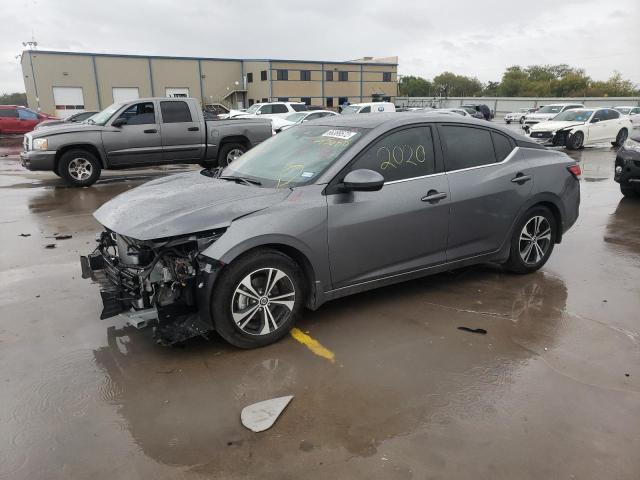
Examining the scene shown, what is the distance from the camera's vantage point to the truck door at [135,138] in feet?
35.9

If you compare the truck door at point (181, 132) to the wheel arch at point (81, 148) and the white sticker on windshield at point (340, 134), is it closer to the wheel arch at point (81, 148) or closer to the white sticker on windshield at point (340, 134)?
the wheel arch at point (81, 148)

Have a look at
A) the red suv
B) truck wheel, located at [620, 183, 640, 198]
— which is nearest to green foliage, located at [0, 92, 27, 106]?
the red suv

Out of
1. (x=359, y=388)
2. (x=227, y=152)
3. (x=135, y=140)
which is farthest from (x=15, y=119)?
(x=359, y=388)

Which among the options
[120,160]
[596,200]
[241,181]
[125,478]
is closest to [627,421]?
[125,478]

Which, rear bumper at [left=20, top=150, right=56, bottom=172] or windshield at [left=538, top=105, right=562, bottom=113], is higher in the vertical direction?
windshield at [left=538, top=105, right=562, bottom=113]

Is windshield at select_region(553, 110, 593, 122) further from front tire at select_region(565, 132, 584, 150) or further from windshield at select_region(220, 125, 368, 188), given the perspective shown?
windshield at select_region(220, 125, 368, 188)

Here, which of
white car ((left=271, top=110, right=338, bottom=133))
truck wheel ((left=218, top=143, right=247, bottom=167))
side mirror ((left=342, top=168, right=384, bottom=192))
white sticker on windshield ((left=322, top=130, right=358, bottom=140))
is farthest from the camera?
white car ((left=271, top=110, right=338, bottom=133))

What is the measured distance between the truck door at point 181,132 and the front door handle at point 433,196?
846cm

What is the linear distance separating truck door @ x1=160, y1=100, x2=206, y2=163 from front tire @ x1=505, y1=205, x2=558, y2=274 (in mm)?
8481

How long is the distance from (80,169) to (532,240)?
31.0 feet

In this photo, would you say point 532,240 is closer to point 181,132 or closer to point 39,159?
point 181,132

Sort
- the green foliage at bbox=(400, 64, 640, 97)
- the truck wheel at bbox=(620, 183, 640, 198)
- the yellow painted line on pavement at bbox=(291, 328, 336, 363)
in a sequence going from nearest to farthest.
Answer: the yellow painted line on pavement at bbox=(291, 328, 336, 363) < the truck wheel at bbox=(620, 183, 640, 198) < the green foliage at bbox=(400, 64, 640, 97)

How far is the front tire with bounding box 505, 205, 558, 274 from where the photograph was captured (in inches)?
202

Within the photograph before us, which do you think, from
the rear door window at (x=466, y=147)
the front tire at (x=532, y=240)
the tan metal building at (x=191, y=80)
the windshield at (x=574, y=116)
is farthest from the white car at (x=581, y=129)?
the tan metal building at (x=191, y=80)
